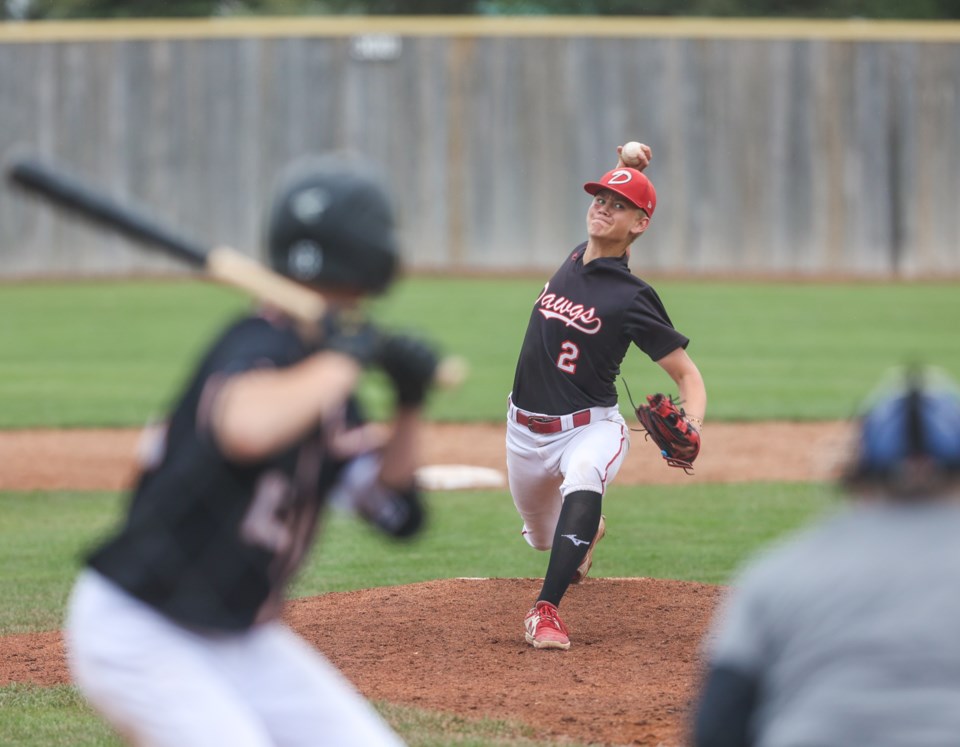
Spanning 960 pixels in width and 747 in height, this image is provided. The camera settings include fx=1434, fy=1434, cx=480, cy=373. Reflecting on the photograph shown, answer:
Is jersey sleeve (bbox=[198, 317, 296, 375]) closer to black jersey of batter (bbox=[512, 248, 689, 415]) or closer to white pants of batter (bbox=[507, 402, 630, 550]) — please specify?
white pants of batter (bbox=[507, 402, 630, 550])

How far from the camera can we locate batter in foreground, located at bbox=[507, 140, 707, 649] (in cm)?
623

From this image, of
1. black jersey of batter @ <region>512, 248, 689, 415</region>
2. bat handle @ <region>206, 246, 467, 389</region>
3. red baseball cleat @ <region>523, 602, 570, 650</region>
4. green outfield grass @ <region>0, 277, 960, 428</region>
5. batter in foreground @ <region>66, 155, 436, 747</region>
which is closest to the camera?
batter in foreground @ <region>66, 155, 436, 747</region>

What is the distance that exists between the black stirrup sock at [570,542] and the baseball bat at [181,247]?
9.85 feet

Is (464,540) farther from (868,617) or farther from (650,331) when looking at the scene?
(868,617)

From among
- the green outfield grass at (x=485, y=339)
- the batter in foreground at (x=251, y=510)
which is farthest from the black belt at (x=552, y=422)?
the green outfield grass at (x=485, y=339)

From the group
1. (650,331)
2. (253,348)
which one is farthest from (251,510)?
(650,331)

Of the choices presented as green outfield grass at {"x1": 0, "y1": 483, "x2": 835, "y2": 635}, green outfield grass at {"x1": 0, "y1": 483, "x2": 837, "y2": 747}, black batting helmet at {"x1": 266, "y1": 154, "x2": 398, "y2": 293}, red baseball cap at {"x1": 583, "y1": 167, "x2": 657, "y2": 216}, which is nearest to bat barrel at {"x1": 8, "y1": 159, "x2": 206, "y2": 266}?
black batting helmet at {"x1": 266, "y1": 154, "x2": 398, "y2": 293}

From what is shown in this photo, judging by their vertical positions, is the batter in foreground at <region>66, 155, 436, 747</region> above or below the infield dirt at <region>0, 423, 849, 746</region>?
above

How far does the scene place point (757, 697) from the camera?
2361mm

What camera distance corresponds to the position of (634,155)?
6.87 m

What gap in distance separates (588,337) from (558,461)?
0.58 m

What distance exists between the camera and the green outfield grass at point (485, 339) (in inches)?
579

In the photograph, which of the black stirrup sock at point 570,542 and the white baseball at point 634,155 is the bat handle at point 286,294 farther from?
the white baseball at point 634,155

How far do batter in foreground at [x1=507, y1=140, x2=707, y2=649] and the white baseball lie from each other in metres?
0.24
